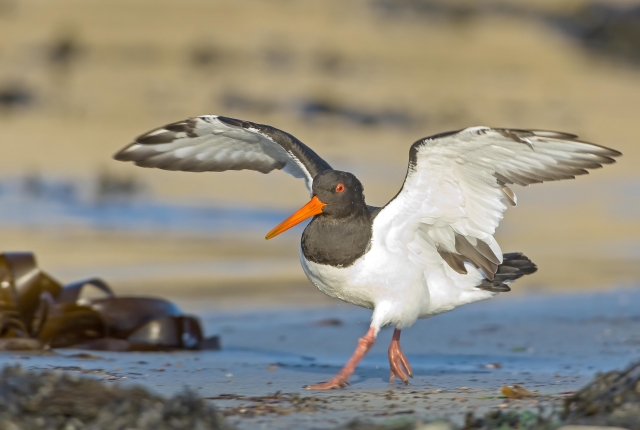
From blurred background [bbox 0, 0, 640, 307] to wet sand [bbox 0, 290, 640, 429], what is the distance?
2.38ft

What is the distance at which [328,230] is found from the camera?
205 inches

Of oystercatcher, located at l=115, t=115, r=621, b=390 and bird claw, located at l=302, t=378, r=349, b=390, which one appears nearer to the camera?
bird claw, located at l=302, t=378, r=349, b=390

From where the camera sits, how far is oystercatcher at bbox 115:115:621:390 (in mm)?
5020

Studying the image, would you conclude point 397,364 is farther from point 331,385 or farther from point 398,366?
point 331,385

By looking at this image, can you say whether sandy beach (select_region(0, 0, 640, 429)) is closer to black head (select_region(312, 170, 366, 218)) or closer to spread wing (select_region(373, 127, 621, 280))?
spread wing (select_region(373, 127, 621, 280))

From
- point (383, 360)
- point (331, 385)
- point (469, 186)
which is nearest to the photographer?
point (331, 385)

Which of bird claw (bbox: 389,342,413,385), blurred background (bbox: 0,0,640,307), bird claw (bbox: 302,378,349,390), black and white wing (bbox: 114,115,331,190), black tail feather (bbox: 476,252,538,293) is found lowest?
bird claw (bbox: 302,378,349,390)

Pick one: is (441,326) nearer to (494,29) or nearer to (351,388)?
(351,388)

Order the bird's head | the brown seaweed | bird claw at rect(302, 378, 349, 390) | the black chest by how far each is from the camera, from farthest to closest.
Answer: the brown seaweed, the bird's head, the black chest, bird claw at rect(302, 378, 349, 390)

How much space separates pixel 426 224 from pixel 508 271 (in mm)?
739

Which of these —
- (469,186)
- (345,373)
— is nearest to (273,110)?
(469,186)

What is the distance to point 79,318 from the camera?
5758 millimetres

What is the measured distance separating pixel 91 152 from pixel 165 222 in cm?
361

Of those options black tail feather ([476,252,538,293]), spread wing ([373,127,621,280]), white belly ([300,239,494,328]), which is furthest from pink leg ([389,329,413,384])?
black tail feather ([476,252,538,293])
